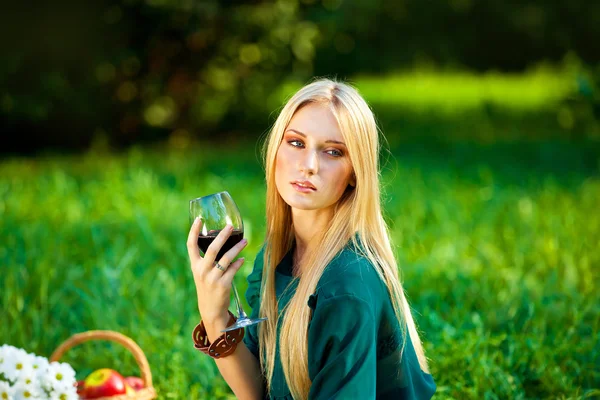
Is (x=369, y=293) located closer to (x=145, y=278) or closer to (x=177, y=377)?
(x=177, y=377)

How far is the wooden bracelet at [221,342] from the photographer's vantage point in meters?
2.32

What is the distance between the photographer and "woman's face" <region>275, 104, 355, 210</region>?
2.18 meters

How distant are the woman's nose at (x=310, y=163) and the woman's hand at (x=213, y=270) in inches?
10.3

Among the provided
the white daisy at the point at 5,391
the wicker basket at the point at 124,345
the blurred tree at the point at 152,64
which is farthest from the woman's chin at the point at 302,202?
the blurred tree at the point at 152,64

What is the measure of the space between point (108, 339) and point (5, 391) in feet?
2.63

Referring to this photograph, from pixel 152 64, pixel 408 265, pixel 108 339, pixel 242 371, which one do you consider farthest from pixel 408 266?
pixel 152 64

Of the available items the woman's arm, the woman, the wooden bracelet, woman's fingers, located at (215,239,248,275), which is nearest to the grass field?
the woman's arm

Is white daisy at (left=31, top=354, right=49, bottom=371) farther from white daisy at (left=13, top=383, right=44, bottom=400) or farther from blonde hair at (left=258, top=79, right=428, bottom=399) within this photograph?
blonde hair at (left=258, top=79, right=428, bottom=399)

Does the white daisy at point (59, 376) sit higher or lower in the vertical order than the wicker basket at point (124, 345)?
higher

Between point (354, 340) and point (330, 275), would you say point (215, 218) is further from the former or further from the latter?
point (354, 340)

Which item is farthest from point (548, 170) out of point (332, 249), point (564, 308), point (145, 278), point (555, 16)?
point (555, 16)

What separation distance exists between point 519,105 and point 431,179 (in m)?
5.37

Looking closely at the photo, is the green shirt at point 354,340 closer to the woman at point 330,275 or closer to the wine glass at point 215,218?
the woman at point 330,275

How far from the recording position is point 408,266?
4531 mm
